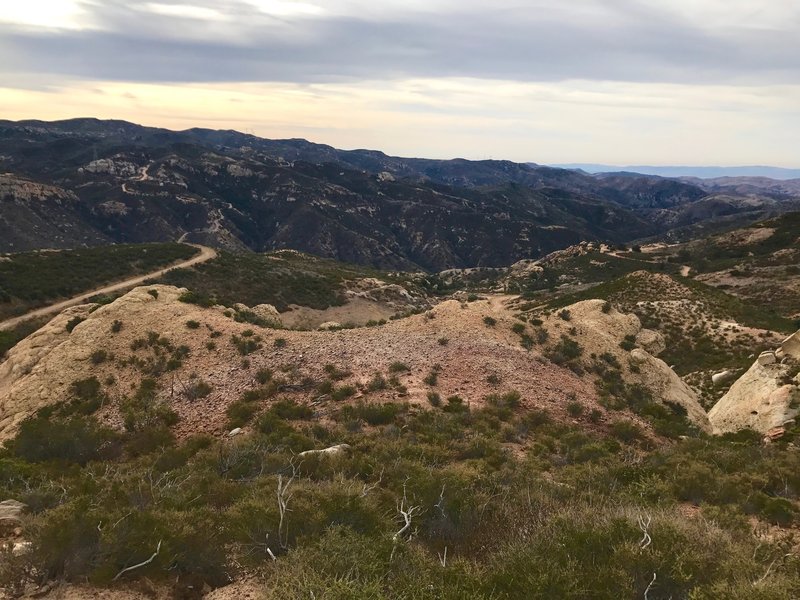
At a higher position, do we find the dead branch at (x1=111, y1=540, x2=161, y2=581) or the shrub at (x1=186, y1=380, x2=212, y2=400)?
the dead branch at (x1=111, y1=540, x2=161, y2=581)

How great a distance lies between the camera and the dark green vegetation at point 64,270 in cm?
5775

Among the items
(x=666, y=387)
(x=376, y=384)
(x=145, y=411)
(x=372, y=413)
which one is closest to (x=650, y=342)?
(x=666, y=387)

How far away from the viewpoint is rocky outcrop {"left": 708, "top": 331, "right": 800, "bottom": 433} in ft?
68.5

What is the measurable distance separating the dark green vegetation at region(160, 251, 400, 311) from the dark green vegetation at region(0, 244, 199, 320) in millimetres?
9130

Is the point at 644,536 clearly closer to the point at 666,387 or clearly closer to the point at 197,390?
the point at 197,390

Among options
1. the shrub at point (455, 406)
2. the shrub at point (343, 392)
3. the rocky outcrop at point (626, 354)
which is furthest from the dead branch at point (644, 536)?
the rocky outcrop at point (626, 354)

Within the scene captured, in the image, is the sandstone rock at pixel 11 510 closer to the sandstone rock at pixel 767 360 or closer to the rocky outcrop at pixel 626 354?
the rocky outcrop at pixel 626 354

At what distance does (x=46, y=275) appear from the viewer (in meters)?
64.7

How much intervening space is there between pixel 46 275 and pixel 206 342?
56.4m

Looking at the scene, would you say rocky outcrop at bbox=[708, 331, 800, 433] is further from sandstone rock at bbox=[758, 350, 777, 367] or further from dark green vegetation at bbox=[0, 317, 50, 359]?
dark green vegetation at bbox=[0, 317, 50, 359]

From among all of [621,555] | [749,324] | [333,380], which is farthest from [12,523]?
[749,324]

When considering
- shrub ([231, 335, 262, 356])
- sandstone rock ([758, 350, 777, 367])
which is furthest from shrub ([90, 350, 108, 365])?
sandstone rock ([758, 350, 777, 367])

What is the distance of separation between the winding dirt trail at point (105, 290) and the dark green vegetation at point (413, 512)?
45.5m

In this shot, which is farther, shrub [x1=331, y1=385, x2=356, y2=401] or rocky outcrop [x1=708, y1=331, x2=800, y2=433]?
rocky outcrop [x1=708, y1=331, x2=800, y2=433]
